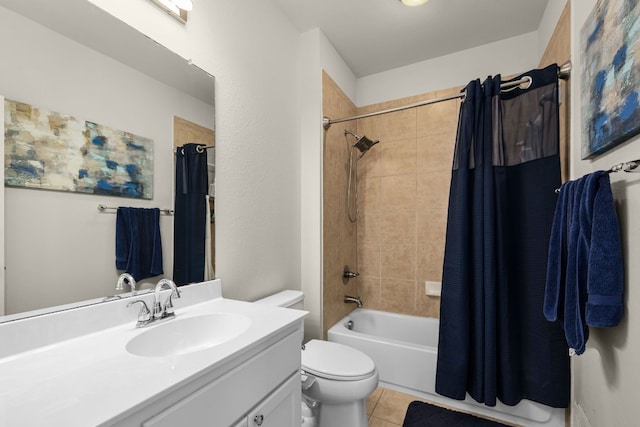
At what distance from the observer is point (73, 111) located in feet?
3.02

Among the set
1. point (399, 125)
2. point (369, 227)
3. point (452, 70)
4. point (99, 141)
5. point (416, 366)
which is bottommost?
point (416, 366)

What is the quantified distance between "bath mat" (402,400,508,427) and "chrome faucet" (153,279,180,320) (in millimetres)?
1529

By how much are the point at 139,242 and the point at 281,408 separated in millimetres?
827

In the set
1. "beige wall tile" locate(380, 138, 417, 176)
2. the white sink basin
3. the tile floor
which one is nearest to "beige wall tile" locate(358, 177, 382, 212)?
"beige wall tile" locate(380, 138, 417, 176)

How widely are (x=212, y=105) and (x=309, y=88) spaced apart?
929mm

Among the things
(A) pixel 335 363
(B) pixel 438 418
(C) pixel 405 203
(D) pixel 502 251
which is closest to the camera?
(A) pixel 335 363

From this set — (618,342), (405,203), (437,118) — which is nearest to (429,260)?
(405,203)

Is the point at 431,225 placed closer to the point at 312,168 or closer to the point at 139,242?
the point at 312,168

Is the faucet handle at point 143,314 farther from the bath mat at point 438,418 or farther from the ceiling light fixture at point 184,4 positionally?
the bath mat at point 438,418

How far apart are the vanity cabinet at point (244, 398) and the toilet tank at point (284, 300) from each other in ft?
1.47

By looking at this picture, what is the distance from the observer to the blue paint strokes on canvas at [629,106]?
776mm

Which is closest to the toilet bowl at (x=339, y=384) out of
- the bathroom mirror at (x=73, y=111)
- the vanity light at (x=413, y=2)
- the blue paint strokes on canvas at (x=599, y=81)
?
the bathroom mirror at (x=73, y=111)

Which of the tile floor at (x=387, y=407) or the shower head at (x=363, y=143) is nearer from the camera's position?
the tile floor at (x=387, y=407)

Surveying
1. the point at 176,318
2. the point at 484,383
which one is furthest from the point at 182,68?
the point at 484,383
